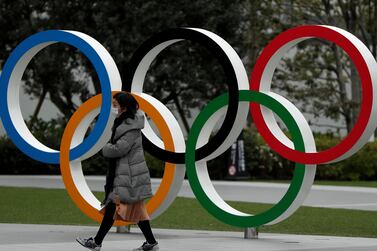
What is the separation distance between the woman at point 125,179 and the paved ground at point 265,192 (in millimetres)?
8593

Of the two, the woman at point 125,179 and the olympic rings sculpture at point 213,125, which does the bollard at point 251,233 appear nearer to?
the olympic rings sculpture at point 213,125

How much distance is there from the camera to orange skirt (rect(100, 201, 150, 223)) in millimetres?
12695

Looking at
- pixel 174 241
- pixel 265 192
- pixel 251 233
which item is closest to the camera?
pixel 174 241

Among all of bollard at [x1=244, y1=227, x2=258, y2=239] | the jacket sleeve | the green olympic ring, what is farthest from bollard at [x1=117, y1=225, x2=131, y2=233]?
the jacket sleeve

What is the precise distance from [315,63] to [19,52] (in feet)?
96.6

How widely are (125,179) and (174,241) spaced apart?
160 cm

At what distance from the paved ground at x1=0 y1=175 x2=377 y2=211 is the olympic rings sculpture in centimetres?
655

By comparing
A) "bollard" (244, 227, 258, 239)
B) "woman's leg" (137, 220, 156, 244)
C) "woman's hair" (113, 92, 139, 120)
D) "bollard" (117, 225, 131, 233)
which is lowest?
"bollard" (117, 225, 131, 233)

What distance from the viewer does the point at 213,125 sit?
14.9 meters

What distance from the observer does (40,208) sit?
19.9 m

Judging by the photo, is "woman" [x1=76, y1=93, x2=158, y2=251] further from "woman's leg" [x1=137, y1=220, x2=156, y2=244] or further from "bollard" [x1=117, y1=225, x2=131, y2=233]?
"bollard" [x1=117, y1=225, x2=131, y2=233]

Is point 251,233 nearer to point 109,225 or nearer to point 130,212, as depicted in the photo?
point 130,212

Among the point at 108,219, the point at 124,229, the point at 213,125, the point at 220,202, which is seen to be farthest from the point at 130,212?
the point at 124,229

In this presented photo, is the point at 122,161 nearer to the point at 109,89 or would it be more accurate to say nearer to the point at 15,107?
the point at 109,89
